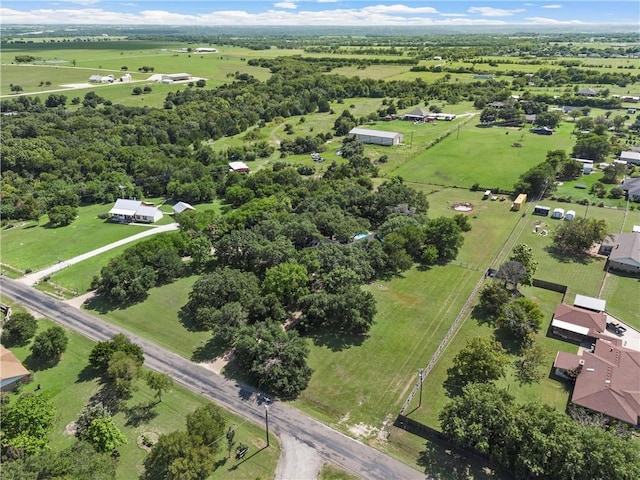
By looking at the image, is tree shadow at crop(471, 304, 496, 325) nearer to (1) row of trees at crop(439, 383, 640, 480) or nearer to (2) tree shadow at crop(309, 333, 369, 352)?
(2) tree shadow at crop(309, 333, 369, 352)

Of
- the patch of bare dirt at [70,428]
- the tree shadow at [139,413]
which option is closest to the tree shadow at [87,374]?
the patch of bare dirt at [70,428]

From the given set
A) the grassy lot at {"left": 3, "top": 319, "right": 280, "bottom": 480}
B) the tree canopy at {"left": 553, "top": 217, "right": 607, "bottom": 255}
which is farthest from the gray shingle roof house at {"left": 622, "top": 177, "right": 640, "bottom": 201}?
the grassy lot at {"left": 3, "top": 319, "right": 280, "bottom": 480}

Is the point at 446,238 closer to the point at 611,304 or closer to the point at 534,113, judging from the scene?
the point at 611,304

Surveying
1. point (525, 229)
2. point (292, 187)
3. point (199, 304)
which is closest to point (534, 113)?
point (525, 229)

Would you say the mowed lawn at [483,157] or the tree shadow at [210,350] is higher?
the mowed lawn at [483,157]

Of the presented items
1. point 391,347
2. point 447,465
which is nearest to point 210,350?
point 391,347

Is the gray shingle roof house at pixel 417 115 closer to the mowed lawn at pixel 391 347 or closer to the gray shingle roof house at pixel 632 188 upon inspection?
the gray shingle roof house at pixel 632 188
